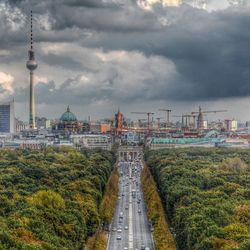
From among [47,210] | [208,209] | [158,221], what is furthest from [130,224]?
[47,210]

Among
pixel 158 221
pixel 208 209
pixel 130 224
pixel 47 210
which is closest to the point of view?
pixel 47 210

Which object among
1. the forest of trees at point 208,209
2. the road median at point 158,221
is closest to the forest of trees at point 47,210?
the road median at point 158,221

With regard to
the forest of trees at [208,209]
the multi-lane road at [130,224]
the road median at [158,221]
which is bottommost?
the multi-lane road at [130,224]

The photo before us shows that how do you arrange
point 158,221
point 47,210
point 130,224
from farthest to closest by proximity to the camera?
1. point 130,224
2. point 158,221
3. point 47,210

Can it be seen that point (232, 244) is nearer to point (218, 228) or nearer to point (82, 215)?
point (218, 228)

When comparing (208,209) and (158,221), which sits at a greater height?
(208,209)

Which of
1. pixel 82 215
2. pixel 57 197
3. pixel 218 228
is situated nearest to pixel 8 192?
pixel 57 197

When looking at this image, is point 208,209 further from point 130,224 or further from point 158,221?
point 130,224

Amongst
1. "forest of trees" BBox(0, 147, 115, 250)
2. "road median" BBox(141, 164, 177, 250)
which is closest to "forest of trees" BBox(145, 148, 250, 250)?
"road median" BBox(141, 164, 177, 250)

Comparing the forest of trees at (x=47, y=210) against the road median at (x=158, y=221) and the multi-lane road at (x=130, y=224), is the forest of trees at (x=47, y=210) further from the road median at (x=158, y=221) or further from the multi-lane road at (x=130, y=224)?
the road median at (x=158, y=221)
